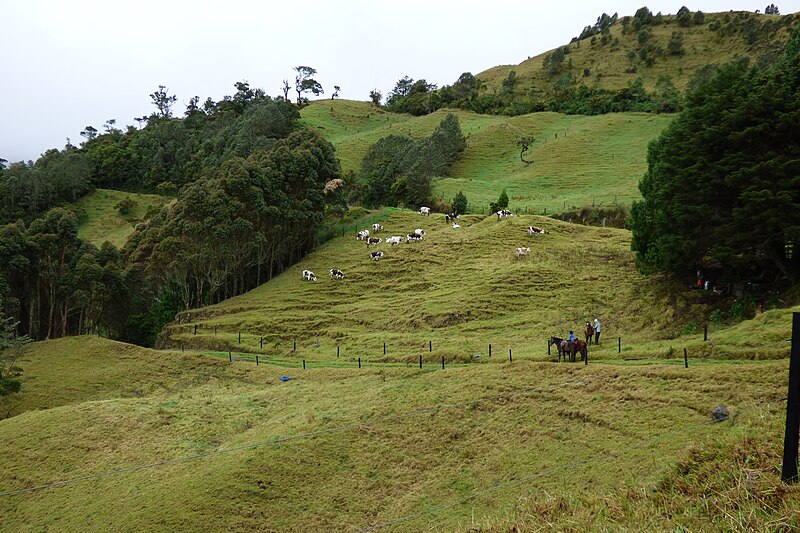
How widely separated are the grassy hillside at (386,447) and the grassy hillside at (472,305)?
15.6 ft

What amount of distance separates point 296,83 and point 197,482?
14879 centimetres

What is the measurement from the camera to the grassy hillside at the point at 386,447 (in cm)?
1606

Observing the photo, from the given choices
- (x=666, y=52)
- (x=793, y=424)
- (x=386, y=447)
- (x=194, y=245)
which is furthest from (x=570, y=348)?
(x=666, y=52)

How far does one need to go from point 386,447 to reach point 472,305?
20.5 m

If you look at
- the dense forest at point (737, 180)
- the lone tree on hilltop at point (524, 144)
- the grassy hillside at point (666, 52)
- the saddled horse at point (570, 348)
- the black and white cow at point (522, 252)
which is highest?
the grassy hillside at point (666, 52)

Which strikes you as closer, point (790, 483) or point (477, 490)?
point (790, 483)


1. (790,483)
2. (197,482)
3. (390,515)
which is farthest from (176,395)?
(790,483)

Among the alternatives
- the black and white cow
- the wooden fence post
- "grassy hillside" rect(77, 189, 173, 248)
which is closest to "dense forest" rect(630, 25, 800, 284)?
the black and white cow

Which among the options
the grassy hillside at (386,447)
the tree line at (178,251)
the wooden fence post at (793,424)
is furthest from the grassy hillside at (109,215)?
the wooden fence post at (793,424)

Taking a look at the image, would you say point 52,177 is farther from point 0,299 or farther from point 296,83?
point 296,83

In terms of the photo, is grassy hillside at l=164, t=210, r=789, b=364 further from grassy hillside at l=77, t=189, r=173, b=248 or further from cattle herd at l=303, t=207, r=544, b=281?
grassy hillside at l=77, t=189, r=173, b=248

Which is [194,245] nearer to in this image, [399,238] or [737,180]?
[399,238]

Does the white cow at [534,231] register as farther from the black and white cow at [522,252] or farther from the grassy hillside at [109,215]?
the grassy hillside at [109,215]

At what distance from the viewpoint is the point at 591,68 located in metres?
143
